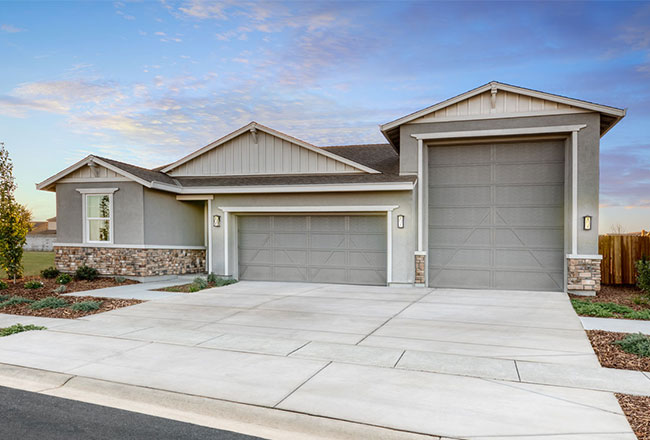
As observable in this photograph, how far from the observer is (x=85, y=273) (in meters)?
15.1

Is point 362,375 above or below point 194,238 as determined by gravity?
below

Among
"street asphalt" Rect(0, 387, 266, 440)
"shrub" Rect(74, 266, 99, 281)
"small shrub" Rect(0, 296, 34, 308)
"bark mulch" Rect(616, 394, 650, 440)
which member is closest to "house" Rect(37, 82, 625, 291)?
"shrub" Rect(74, 266, 99, 281)

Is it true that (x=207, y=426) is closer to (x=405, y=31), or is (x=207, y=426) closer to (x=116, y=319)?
(x=116, y=319)

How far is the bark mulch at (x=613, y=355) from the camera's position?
590 centimetres

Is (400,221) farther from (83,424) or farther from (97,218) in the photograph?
(83,424)

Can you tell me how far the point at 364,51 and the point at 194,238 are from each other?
9373mm

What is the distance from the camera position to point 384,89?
1744 centimetres

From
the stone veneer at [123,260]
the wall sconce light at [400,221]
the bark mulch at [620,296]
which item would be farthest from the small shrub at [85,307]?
the bark mulch at [620,296]

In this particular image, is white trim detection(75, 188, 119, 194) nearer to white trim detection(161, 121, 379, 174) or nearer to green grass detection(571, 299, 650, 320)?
white trim detection(161, 121, 379, 174)

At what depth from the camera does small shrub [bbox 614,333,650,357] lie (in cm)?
633

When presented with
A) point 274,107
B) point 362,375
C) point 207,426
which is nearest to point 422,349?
point 362,375

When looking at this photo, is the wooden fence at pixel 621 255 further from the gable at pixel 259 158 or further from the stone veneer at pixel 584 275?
the gable at pixel 259 158

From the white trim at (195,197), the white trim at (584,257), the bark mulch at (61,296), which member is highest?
the white trim at (195,197)

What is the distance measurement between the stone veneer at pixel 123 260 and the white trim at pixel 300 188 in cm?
242
